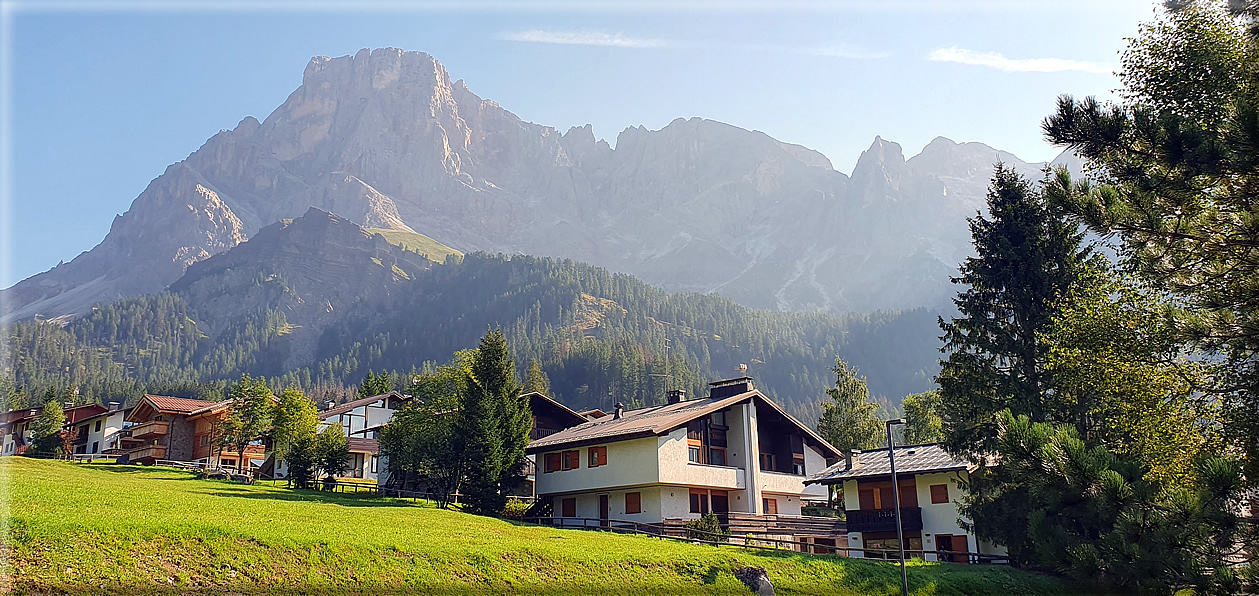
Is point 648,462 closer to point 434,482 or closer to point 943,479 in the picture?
point 434,482

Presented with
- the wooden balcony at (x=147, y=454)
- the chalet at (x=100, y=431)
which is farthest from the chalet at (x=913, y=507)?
the chalet at (x=100, y=431)

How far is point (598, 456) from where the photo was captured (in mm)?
44031

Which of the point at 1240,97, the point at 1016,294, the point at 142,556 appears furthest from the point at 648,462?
the point at 1240,97

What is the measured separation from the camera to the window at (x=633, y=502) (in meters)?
42.4

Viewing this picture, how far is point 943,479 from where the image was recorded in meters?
38.5

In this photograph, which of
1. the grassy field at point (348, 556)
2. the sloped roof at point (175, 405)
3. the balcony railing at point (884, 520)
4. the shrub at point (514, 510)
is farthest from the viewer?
the sloped roof at point (175, 405)

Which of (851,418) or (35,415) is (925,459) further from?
(35,415)

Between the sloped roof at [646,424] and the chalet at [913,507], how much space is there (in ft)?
24.2

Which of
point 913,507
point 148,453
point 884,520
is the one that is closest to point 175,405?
point 148,453

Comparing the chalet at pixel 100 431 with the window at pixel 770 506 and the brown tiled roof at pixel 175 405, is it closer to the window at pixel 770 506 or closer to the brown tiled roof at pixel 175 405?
the brown tiled roof at pixel 175 405

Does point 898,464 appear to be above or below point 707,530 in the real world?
above

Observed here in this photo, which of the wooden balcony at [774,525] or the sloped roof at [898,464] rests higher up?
the sloped roof at [898,464]

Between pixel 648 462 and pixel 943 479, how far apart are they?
1457 centimetres

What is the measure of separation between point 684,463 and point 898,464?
11093mm
